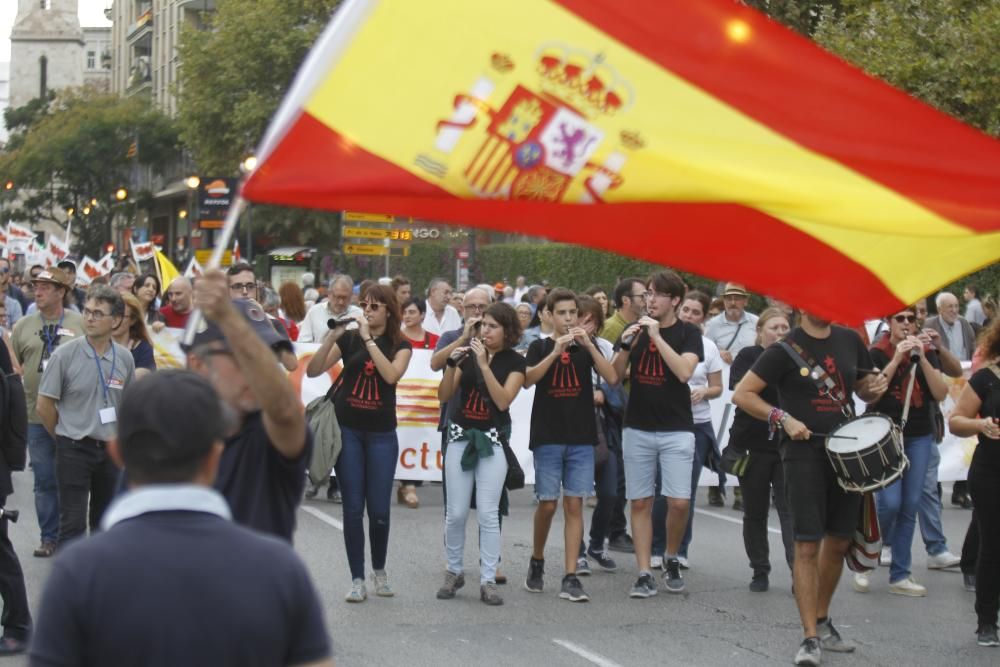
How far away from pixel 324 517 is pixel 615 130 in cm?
834

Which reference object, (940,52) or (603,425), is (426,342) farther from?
(940,52)

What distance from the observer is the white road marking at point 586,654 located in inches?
313

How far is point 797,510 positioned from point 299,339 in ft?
26.1

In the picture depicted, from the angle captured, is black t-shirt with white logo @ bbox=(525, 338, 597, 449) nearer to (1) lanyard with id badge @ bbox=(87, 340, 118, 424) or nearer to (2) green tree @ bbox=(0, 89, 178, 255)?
(1) lanyard with id badge @ bbox=(87, 340, 118, 424)

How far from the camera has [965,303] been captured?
79.4 feet

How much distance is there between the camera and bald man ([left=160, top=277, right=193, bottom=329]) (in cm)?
1302

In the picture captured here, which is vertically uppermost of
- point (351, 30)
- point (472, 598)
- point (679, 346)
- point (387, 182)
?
point (351, 30)

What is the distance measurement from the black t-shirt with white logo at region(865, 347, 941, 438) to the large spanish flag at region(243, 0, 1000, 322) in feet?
16.1

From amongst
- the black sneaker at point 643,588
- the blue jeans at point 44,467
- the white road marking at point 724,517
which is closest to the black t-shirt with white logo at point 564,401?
the black sneaker at point 643,588

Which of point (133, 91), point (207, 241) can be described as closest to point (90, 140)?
point (207, 241)

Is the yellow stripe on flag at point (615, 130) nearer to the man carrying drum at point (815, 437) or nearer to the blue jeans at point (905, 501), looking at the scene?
the man carrying drum at point (815, 437)

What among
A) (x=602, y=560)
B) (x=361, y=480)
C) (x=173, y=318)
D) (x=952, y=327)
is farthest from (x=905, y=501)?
(x=952, y=327)

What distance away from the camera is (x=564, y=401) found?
9875 mm

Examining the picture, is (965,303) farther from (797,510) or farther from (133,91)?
(133,91)
